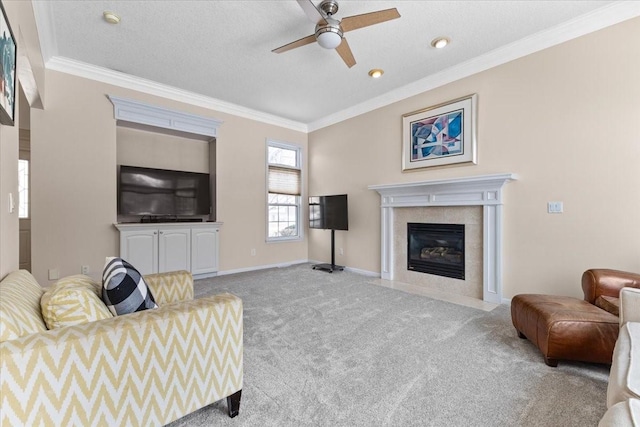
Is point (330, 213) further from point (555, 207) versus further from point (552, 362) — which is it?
point (552, 362)

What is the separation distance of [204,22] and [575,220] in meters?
4.16

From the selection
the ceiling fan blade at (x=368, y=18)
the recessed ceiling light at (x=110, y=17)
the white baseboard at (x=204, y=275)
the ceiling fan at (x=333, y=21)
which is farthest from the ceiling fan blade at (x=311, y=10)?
the white baseboard at (x=204, y=275)

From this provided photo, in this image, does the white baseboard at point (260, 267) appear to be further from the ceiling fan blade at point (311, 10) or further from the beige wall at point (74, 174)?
the ceiling fan blade at point (311, 10)

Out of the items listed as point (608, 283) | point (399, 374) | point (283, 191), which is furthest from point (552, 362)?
point (283, 191)

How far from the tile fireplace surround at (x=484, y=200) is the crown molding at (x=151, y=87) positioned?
277cm

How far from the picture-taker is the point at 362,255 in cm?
496

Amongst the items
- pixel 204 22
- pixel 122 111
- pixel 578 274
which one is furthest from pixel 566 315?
pixel 122 111

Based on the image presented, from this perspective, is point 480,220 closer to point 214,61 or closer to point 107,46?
point 214,61

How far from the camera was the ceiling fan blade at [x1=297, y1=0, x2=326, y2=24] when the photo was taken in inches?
85.9

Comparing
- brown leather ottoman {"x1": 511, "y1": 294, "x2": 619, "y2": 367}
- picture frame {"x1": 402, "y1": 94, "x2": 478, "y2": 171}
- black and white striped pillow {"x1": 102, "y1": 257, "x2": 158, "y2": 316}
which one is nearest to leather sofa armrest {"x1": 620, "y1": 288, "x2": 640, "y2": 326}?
brown leather ottoman {"x1": 511, "y1": 294, "x2": 619, "y2": 367}

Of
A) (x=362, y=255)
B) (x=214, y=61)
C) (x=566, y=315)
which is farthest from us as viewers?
(x=362, y=255)

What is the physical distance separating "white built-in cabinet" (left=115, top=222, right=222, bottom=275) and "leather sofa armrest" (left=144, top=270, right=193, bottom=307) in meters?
2.13

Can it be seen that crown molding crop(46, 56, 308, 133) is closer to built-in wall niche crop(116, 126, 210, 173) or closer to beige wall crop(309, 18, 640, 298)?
built-in wall niche crop(116, 126, 210, 173)

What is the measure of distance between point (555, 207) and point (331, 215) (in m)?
3.05
